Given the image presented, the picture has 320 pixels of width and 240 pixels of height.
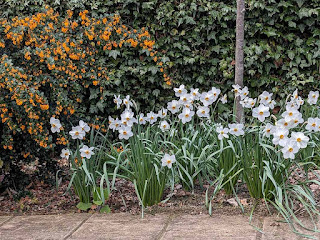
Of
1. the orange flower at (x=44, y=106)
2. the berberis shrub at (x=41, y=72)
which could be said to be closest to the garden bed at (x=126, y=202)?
the berberis shrub at (x=41, y=72)

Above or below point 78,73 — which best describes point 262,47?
above

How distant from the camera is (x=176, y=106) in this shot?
12.0ft

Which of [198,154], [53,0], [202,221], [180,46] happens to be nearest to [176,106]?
[198,154]

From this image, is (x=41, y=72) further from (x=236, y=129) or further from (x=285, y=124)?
(x=285, y=124)

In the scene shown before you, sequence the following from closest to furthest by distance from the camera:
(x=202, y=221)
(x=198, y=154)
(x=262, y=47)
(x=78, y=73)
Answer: (x=202, y=221) < (x=198, y=154) < (x=78, y=73) < (x=262, y=47)

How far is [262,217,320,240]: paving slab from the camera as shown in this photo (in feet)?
8.66

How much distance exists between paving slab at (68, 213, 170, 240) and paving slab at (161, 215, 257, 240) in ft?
0.33

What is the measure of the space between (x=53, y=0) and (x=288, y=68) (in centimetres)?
305

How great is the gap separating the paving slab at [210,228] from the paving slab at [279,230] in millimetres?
85

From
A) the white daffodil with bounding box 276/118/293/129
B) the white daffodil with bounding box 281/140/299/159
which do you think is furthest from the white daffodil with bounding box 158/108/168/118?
the white daffodil with bounding box 281/140/299/159

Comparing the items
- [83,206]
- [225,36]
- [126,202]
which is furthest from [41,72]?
[225,36]

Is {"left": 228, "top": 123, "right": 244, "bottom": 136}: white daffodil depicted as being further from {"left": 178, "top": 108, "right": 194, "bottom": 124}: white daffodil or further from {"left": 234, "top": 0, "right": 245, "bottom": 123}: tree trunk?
{"left": 234, "top": 0, "right": 245, "bottom": 123}: tree trunk

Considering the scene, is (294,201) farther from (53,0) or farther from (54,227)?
(53,0)

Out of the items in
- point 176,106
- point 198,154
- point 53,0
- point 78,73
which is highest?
point 53,0
